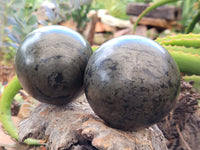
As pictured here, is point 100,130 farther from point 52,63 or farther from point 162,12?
point 162,12

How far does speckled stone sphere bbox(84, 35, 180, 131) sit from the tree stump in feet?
0.27

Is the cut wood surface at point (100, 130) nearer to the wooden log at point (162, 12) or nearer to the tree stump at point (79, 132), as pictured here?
the tree stump at point (79, 132)

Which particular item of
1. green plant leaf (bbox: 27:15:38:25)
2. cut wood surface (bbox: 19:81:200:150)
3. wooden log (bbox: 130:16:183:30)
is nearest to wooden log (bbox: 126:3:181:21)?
wooden log (bbox: 130:16:183:30)

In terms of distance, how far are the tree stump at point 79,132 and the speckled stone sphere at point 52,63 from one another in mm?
155

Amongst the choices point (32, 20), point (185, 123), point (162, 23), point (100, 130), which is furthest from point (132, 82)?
point (162, 23)

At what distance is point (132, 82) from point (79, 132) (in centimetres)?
37

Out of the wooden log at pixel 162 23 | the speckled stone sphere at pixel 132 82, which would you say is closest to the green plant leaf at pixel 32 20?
the speckled stone sphere at pixel 132 82

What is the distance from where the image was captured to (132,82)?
0.89m

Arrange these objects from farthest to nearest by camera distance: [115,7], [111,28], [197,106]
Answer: [115,7] < [111,28] < [197,106]

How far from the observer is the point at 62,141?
3.53 ft

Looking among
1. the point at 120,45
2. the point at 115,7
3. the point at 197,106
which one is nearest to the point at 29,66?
the point at 120,45

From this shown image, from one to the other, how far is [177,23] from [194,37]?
3.30 meters

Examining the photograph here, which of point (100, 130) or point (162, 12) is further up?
point (100, 130)

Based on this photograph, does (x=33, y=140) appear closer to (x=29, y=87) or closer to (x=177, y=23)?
(x=29, y=87)
